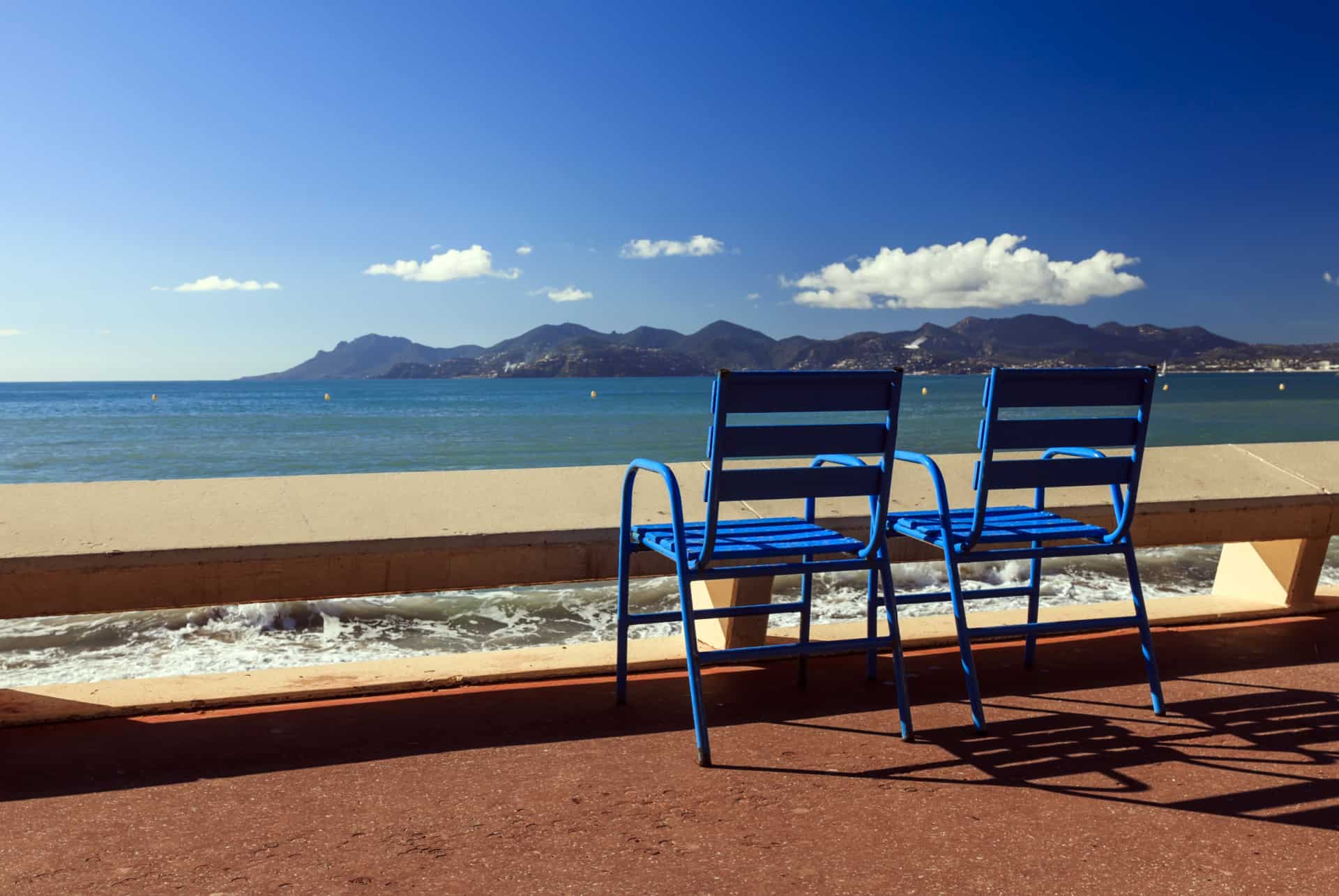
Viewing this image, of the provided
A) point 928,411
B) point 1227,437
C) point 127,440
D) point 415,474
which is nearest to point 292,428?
point 127,440

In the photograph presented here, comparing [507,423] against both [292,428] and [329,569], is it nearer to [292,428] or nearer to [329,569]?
[292,428]

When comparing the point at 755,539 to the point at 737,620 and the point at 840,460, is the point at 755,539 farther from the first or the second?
the point at 737,620

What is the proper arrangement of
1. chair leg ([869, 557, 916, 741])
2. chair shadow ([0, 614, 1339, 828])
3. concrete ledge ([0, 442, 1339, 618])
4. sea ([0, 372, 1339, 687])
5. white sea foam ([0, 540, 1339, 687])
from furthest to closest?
sea ([0, 372, 1339, 687])
white sea foam ([0, 540, 1339, 687])
concrete ledge ([0, 442, 1339, 618])
chair leg ([869, 557, 916, 741])
chair shadow ([0, 614, 1339, 828])

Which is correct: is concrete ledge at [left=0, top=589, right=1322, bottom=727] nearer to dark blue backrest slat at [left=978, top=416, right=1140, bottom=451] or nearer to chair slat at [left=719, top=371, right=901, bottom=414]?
dark blue backrest slat at [left=978, top=416, right=1140, bottom=451]

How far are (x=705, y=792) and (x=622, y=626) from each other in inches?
33.5

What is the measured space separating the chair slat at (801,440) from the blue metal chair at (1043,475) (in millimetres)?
353

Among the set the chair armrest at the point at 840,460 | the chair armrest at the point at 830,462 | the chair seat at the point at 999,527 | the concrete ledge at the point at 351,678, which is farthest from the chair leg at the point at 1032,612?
the chair armrest at the point at 840,460

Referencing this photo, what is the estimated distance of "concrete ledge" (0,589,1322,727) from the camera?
357cm

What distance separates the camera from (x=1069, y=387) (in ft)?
11.1

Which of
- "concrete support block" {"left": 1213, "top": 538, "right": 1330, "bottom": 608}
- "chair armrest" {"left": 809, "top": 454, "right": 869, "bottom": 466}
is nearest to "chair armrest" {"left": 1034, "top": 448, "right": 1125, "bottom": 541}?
"chair armrest" {"left": 809, "top": 454, "right": 869, "bottom": 466}

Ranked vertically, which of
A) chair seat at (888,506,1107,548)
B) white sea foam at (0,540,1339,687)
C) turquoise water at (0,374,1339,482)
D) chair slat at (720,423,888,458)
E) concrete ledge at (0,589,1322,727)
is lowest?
turquoise water at (0,374,1339,482)

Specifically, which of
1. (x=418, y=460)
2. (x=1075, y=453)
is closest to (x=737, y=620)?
(x=1075, y=453)

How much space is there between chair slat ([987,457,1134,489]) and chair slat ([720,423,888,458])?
18.3 inches

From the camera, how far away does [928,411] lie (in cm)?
6956
